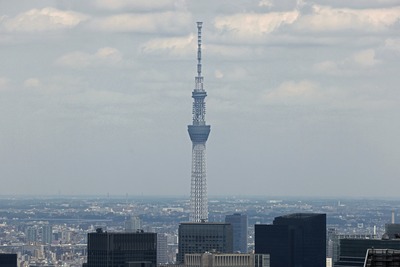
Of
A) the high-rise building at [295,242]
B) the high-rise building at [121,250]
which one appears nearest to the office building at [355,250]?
the high-rise building at [121,250]

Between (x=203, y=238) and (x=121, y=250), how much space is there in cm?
2367

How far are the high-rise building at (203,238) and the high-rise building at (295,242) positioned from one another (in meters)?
3.27

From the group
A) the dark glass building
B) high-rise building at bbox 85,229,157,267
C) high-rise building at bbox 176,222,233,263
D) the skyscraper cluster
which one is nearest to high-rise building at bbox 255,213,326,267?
the skyscraper cluster

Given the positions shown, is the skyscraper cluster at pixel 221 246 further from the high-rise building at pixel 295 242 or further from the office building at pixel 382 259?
the office building at pixel 382 259

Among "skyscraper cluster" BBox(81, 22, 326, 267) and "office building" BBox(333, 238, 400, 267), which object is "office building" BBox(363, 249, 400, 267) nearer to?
"office building" BBox(333, 238, 400, 267)

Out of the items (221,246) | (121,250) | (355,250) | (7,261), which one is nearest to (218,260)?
(355,250)

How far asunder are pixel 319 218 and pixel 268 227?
705cm

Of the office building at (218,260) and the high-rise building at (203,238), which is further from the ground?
the high-rise building at (203,238)

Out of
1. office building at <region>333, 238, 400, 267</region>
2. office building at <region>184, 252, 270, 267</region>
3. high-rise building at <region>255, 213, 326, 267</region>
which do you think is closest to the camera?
office building at <region>333, 238, 400, 267</region>

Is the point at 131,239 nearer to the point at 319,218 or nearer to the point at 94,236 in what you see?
the point at 94,236

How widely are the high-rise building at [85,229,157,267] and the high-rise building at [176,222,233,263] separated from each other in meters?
8.68

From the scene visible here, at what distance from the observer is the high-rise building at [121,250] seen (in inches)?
4961

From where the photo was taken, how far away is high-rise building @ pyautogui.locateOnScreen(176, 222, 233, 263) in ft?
483

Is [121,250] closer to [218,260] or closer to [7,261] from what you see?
[7,261]
